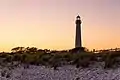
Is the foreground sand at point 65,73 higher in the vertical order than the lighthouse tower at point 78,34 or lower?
lower

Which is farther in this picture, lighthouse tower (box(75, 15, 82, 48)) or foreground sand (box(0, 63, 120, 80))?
lighthouse tower (box(75, 15, 82, 48))

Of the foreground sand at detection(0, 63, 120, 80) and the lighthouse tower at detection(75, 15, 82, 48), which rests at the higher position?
the lighthouse tower at detection(75, 15, 82, 48)

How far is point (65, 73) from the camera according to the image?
20031 millimetres

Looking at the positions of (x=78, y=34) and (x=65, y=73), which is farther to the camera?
(x=78, y=34)

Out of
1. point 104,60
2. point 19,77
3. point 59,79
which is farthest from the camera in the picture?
point 104,60

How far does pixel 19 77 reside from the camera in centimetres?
2027

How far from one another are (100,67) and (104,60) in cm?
197

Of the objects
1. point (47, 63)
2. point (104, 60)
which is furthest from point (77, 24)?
point (104, 60)

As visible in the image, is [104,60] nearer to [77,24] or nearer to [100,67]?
[100,67]

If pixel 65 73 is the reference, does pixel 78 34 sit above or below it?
above

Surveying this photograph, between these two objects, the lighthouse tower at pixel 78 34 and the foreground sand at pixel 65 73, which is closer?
the foreground sand at pixel 65 73

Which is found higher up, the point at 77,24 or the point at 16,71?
the point at 77,24

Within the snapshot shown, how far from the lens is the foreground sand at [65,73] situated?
18109 millimetres

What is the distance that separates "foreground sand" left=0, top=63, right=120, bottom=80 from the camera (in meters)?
18.1
